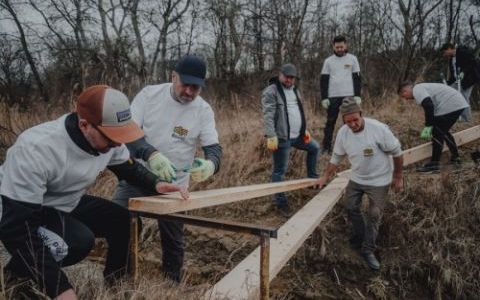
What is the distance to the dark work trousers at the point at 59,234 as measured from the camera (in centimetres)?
159

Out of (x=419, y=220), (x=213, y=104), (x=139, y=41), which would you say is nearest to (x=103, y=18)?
(x=139, y=41)

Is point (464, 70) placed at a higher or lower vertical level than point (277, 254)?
higher

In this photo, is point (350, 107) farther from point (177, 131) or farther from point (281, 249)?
point (177, 131)

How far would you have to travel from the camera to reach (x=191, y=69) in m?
2.54

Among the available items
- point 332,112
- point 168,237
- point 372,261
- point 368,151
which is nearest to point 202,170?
point 168,237

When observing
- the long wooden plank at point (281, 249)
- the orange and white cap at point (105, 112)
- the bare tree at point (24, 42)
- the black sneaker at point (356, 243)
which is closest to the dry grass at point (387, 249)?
the black sneaker at point (356, 243)

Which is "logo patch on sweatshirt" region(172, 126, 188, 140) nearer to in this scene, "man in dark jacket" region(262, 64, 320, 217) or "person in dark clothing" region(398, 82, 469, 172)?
"man in dark jacket" region(262, 64, 320, 217)

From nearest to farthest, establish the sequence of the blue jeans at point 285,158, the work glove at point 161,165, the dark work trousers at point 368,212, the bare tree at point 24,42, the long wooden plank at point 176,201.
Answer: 1. the long wooden plank at point 176,201
2. the work glove at point 161,165
3. the dark work trousers at point 368,212
4. the blue jeans at point 285,158
5. the bare tree at point 24,42

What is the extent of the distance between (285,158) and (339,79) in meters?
1.88

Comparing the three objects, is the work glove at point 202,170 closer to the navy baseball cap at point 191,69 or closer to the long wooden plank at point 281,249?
the navy baseball cap at point 191,69

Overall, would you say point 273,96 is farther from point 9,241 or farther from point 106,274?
point 9,241

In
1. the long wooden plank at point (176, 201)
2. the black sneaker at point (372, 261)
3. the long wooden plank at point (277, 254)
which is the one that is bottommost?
the black sneaker at point (372, 261)

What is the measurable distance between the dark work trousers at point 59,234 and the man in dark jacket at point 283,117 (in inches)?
90.6

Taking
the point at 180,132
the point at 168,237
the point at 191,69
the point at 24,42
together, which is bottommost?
the point at 168,237
